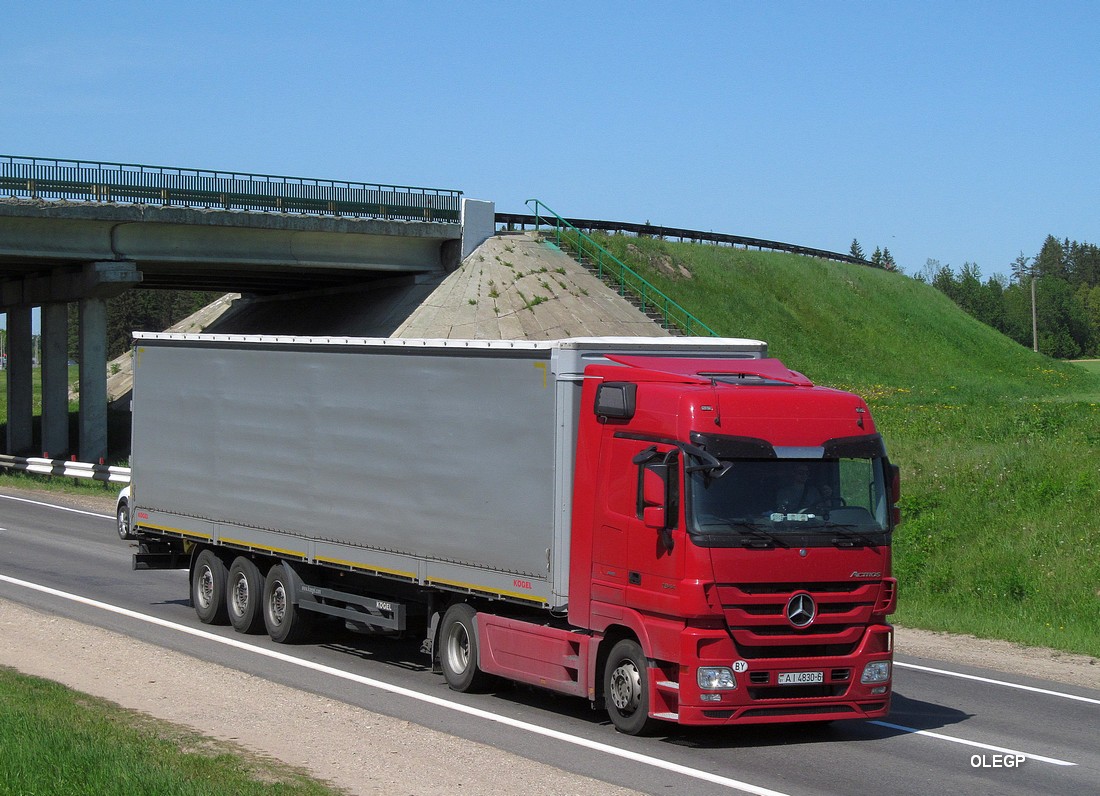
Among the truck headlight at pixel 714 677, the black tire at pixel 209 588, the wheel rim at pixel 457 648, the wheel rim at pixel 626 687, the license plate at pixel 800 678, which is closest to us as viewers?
the truck headlight at pixel 714 677

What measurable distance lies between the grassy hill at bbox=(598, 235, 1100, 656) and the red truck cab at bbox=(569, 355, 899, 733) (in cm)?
699

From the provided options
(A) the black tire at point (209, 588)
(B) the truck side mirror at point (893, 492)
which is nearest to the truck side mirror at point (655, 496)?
(B) the truck side mirror at point (893, 492)

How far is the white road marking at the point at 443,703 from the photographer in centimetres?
976

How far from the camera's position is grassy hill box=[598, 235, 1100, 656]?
19.1m

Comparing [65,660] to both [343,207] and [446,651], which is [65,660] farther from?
[343,207]

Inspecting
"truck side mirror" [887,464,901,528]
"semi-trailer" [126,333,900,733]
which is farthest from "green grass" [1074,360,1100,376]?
"truck side mirror" [887,464,901,528]

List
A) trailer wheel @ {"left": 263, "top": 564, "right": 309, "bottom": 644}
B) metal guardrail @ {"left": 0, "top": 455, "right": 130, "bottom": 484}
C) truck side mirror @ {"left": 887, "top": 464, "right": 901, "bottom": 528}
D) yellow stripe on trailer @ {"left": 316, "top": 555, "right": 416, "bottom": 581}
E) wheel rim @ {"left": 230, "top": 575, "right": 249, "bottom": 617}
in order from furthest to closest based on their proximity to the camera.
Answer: metal guardrail @ {"left": 0, "top": 455, "right": 130, "bottom": 484} → wheel rim @ {"left": 230, "top": 575, "right": 249, "bottom": 617} → trailer wheel @ {"left": 263, "top": 564, "right": 309, "bottom": 644} → yellow stripe on trailer @ {"left": 316, "top": 555, "right": 416, "bottom": 581} → truck side mirror @ {"left": 887, "top": 464, "right": 901, "bottom": 528}

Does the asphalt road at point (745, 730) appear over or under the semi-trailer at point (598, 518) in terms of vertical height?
under

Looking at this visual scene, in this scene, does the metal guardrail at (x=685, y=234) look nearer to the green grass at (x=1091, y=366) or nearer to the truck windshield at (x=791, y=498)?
the green grass at (x=1091, y=366)

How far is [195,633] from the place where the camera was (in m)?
16.1

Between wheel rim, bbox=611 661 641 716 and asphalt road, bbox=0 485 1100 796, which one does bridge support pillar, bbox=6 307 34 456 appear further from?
wheel rim, bbox=611 661 641 716

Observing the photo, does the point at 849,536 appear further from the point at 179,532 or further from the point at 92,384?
the point at 92,384

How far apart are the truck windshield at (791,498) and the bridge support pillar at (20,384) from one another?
42496 mm

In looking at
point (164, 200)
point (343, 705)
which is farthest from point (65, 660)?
point (164, 200)
